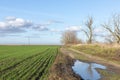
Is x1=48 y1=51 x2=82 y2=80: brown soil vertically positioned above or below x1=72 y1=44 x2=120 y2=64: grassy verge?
below

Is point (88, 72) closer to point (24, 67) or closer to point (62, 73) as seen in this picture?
point (62, 73)

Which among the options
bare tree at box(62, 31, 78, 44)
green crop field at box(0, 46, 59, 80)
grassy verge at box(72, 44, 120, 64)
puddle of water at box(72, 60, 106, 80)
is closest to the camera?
green crop field at box(0, 46, 59, 80)

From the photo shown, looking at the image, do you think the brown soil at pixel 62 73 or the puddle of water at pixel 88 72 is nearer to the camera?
the brown soil at pixel 62 73

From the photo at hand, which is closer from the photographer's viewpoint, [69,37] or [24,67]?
[24,67]

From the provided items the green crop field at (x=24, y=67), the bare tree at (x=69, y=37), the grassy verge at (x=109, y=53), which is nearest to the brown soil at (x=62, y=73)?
the green crop field at (x=24, y=67)

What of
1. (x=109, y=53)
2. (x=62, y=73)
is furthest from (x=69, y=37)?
(x=62, y=73)

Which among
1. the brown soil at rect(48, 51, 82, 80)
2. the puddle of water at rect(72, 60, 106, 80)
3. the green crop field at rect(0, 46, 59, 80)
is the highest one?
the green crop field at rect(0, 46, 59, 80)

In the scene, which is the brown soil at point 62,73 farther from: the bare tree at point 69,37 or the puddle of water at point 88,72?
the bare tree at point 69,37

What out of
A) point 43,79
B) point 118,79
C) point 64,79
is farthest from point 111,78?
point 43,79

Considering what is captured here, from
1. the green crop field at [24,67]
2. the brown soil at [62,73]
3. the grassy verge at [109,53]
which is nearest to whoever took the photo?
the green crop field at [24,67]

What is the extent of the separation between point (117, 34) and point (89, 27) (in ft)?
95.5

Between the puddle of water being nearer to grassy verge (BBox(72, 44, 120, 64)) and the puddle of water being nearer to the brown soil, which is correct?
the brown soil

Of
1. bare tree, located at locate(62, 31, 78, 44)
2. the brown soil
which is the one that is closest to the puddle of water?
the brown soil

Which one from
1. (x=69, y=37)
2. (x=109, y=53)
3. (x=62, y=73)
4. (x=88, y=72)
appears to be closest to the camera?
(x=62, y=73)
